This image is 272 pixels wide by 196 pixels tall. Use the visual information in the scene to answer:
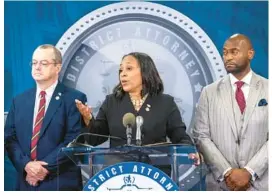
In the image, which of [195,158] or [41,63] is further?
[41,63]

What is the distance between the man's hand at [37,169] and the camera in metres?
3.05

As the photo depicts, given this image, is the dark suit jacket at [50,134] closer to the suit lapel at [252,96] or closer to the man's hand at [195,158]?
the man's hand at [195,158]

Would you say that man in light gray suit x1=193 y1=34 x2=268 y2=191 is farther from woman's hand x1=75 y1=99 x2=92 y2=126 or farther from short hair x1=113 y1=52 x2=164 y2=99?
woman's hand x1=75 y1=99 x2=92 y2=126

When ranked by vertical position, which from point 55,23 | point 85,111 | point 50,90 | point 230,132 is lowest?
point 230,132

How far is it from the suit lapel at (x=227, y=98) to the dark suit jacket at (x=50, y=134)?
0.72 meters

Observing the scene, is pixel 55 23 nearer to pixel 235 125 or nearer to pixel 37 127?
pixel 37 127

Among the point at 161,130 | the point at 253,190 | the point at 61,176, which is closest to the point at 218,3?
the point at 161,130

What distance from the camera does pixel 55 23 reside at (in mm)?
3113

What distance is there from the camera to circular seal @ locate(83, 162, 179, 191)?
295 cm

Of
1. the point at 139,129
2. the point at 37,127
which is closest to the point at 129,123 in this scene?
the point at 139,129

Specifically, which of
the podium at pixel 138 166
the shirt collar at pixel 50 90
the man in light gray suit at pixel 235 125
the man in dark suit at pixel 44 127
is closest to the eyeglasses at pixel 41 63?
the man in dark suit at pixel 44 127

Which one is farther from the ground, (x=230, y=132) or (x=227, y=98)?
(x=227, y=98)

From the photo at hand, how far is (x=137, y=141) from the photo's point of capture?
2959 millimetres

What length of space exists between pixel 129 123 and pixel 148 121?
10cm
